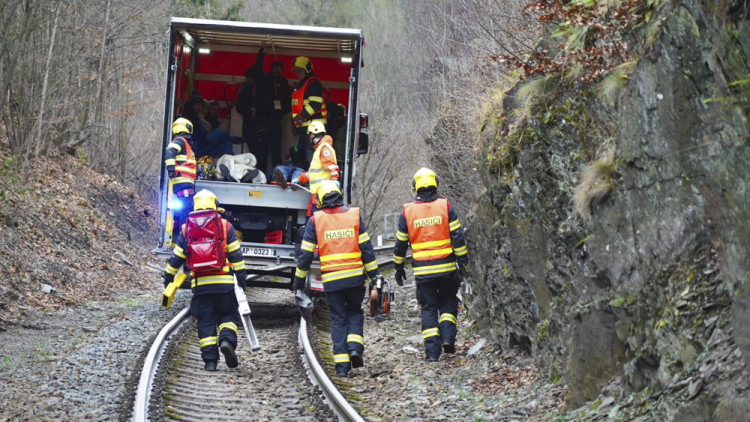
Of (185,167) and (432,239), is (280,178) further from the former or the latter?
(432,239)

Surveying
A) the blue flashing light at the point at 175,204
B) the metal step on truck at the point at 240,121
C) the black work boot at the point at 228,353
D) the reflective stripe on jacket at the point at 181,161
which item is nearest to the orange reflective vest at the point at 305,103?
the metal step on truck at the point at 240,121

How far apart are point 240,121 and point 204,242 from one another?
5.84 m

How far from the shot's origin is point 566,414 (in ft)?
21.8

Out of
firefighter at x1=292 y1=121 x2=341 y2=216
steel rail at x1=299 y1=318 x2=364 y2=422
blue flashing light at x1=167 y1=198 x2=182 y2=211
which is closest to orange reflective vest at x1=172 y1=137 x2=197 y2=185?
blue flashing light at x1=167 y1=198 x2=182 y2=211

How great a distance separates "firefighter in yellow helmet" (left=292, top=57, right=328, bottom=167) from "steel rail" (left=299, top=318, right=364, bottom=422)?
411 centimetres

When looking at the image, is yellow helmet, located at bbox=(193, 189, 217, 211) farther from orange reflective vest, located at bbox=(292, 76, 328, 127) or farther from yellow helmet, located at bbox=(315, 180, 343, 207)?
orange reflective vest, located at bbox=(292, 76, 328, 127)

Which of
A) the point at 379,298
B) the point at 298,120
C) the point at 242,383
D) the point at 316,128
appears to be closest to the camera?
the point at 242,383

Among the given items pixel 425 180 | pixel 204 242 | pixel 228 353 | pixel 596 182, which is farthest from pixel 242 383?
pixel 596 182

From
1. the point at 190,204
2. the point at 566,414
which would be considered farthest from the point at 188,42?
the point at 566,414

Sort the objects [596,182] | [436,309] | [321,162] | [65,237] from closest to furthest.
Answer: [596,182]
[436,309]
[321,162]
[65,237]

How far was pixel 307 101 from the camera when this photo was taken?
13.5 meters

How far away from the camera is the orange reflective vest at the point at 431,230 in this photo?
9.71 m

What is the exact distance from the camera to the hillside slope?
13.5 m

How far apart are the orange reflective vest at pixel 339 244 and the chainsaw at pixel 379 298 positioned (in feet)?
1.81
